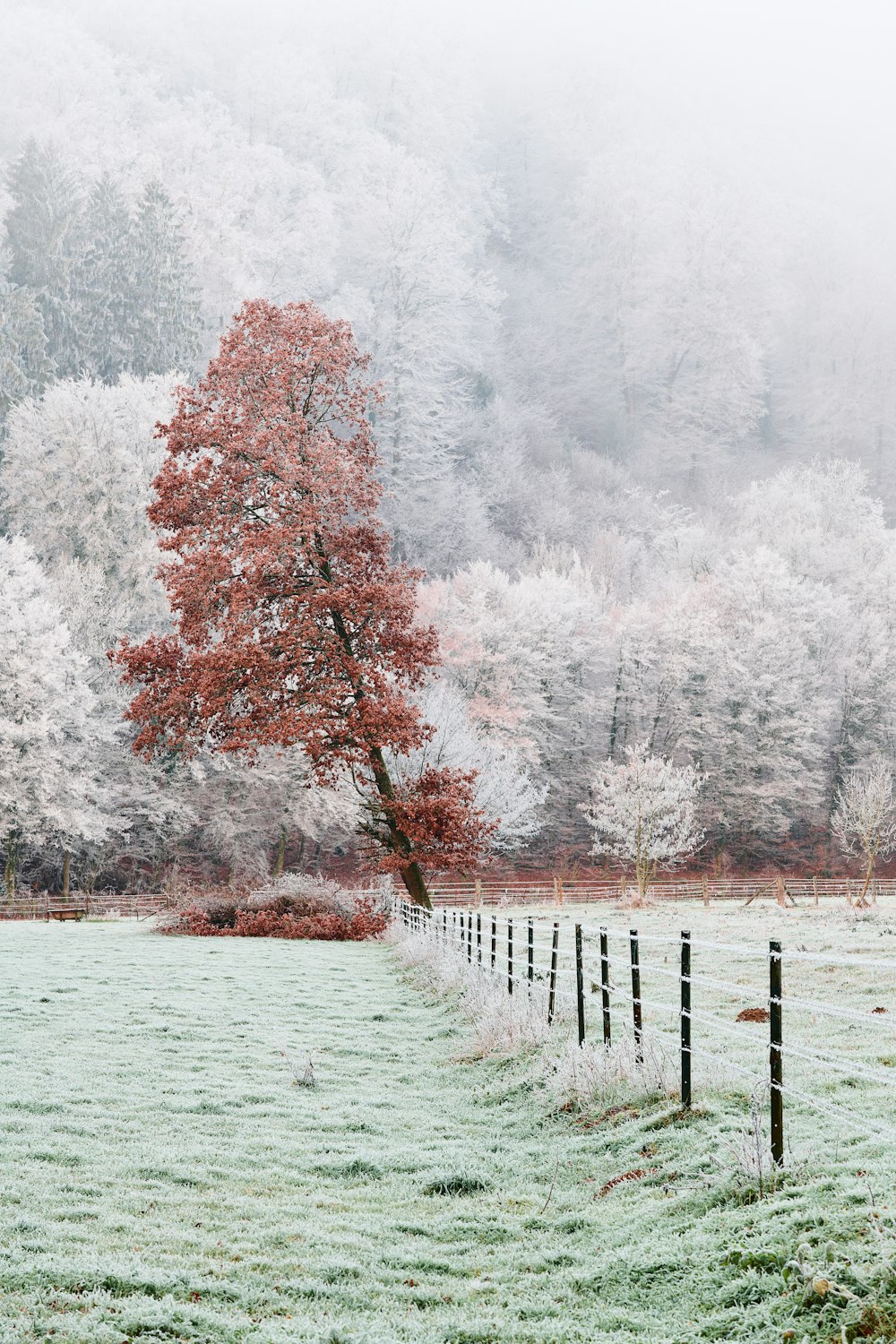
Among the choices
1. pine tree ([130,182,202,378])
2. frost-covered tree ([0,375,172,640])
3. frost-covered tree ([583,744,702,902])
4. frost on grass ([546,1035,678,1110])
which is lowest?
frost on grass ([546,1035,678,1110])

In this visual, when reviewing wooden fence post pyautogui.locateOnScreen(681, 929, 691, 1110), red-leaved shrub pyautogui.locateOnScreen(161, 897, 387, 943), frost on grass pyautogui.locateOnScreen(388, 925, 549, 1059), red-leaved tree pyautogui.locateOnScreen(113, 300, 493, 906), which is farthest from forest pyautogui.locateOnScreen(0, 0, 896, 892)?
wooden fence post pyautogui.locateOnScreen(681, 929, 691, 1110)

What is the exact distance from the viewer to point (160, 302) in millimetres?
60719

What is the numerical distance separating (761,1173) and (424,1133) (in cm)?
304

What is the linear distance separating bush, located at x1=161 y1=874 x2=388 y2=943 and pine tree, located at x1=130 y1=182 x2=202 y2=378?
1573 inches

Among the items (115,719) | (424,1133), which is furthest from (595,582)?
(424,1133)

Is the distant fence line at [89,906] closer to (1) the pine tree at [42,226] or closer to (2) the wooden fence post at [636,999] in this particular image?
(2) the wooden fence post at [636,999]

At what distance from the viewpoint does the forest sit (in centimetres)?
4647

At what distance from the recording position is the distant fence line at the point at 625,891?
42.7 metres

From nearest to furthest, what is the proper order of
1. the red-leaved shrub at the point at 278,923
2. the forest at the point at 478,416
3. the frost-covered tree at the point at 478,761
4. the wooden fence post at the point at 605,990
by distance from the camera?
the wooden fence post at the point at 605,990, the red-leaved shrub at the point at 278,923, the frost-covered tree at the point at 478,761, the forest at the point at 478,416

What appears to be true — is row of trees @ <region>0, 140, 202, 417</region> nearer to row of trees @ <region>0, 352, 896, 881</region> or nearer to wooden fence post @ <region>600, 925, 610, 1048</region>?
row of trees @ <region>0, 352, 896, 881</region>

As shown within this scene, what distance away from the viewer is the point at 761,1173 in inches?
215

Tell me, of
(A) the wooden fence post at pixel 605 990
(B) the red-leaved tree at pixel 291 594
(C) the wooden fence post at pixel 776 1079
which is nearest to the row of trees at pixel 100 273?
(B) the red-leaved tree at pixel 291 594

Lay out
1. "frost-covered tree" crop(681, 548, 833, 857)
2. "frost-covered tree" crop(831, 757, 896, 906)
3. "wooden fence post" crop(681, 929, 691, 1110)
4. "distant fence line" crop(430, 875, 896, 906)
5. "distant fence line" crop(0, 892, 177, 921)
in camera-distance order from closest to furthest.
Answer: "wooden fence post" crop(681, 929, 691, 1110) < "distant fence line" crop(0, 892, 177, 921) < "distant fence line" crop(430, 875, 896, 906) < "frost-covered tree" crop(831, 757, 896, 906) < "frost-covered tree" crop(681, 548, 833, 857)

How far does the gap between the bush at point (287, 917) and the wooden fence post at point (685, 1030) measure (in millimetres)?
19062
